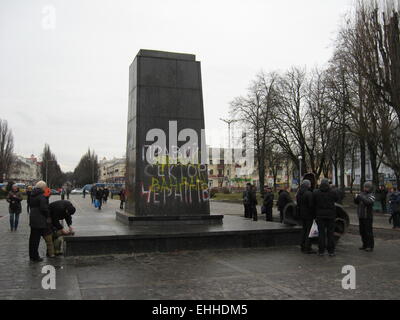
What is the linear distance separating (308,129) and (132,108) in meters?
28.4

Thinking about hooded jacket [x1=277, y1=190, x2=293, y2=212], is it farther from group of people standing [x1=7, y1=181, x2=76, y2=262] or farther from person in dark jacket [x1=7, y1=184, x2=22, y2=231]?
person in dark jacket [x1=7, y1=184, x2=22, y2=231]

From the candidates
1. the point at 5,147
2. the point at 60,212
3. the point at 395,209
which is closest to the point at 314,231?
the point at 60,212

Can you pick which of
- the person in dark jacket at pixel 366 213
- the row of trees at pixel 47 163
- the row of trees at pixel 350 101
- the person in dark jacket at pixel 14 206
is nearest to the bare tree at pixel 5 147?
the row of trees at pixel 47 163

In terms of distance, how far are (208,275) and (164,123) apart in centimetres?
585

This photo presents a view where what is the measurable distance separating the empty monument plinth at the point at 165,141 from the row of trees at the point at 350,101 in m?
15.1

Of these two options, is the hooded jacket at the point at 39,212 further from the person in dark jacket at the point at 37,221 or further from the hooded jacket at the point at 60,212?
the hooded jacket at the point at 60,212

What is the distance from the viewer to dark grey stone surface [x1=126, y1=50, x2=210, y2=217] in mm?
11438

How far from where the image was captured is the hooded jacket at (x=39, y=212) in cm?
817

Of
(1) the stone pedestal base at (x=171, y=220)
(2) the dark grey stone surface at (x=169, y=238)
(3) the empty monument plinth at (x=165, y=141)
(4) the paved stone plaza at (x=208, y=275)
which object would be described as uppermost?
(3) the empty monument plinth at (x=165, y=141)

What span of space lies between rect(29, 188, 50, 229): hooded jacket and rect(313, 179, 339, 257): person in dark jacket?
5814 millimetres

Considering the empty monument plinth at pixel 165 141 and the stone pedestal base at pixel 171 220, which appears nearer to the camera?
the stone pedestal base at pixel 171 220

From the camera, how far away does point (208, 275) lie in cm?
692

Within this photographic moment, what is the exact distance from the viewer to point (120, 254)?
28.9ft

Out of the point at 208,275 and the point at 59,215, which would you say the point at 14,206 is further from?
the point at 208,275
